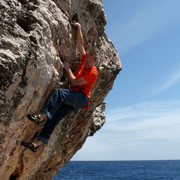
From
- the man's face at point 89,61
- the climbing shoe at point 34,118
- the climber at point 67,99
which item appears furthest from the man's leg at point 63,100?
the man's face at point 89,61

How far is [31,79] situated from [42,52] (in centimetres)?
77

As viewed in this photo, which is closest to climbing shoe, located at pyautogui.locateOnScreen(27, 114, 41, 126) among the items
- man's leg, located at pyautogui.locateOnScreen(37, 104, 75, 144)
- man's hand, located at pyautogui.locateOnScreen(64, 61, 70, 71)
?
man's leg, located at pyautogui.locateOnScreen(37, 104, 75, 144)

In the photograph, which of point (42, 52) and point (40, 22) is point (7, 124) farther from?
point (40, 22)

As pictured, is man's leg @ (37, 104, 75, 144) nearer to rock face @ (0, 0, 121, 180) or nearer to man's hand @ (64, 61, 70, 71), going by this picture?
rock face @ (0, 0, 121, 180)

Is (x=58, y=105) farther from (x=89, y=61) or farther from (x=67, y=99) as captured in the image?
(x=89, y=61)

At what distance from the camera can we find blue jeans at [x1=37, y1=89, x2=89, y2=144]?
19.3 feet

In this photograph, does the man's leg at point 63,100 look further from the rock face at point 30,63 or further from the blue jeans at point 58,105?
the rock face at point 30,63

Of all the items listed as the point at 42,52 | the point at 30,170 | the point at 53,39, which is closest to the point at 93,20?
the point at 53,39

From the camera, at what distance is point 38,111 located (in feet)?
19.9

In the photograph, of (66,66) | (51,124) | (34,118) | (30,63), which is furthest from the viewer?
(66,66)

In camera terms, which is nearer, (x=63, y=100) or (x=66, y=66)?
(x=63, y=100)

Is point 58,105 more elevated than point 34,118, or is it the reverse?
point 58,105

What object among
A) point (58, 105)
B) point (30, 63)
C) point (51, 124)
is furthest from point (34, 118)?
point (30, 63)

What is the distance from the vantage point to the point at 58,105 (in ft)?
19.5
